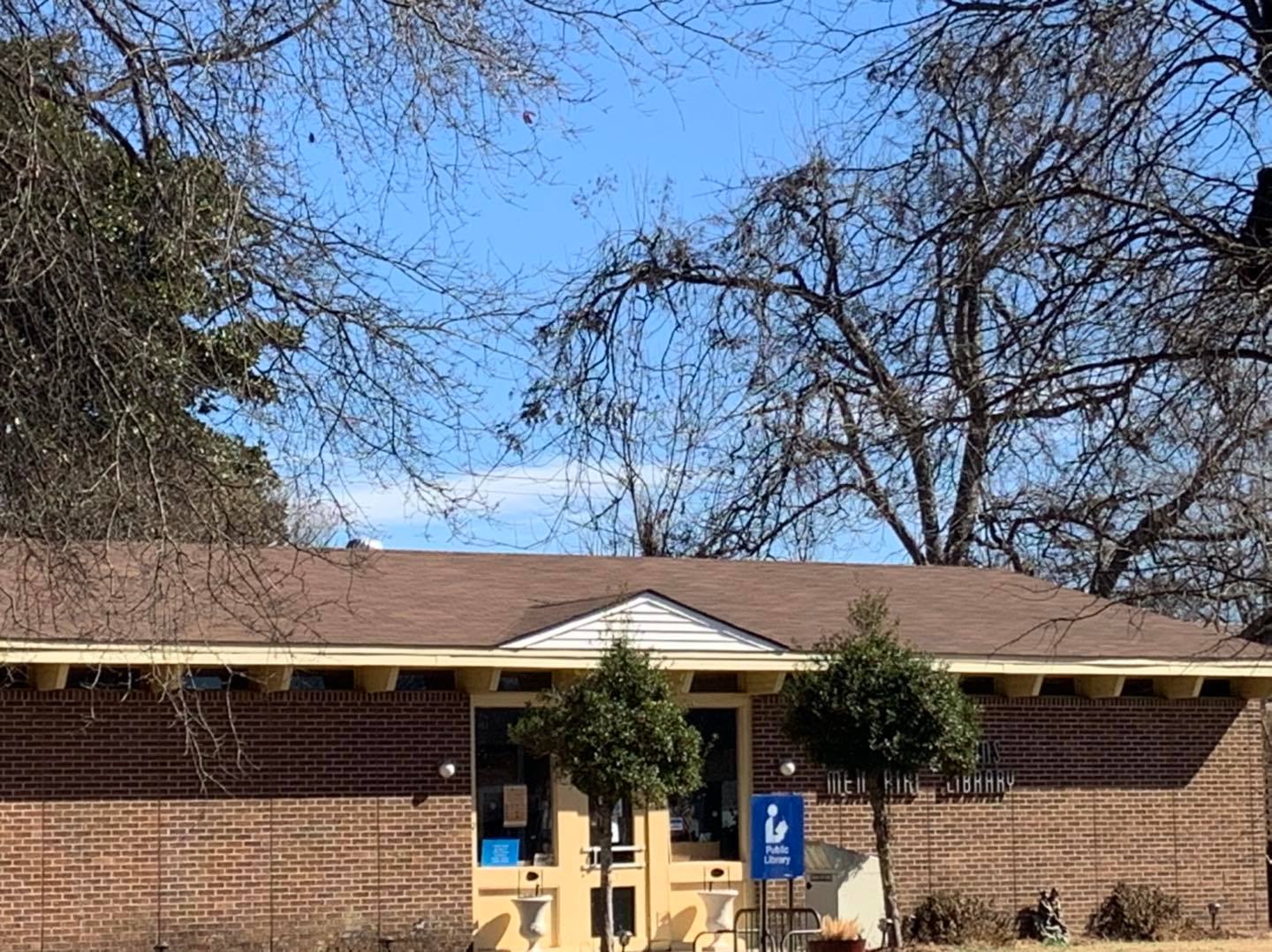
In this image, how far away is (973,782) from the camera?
→ 2309cm

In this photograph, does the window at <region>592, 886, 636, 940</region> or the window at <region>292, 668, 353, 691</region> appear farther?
the window at <region>592, 886, 636, 940</region>

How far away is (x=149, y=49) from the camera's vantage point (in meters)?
7.64

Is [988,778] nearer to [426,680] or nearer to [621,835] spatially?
[621,835]

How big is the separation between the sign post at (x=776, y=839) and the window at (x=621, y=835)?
2764mm

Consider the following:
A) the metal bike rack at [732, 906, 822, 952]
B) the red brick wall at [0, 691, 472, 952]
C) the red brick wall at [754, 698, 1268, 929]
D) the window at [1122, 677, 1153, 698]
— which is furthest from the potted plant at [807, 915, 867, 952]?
the window at [1122, 677, 1153, 698]

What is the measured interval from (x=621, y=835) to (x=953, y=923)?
153 inches

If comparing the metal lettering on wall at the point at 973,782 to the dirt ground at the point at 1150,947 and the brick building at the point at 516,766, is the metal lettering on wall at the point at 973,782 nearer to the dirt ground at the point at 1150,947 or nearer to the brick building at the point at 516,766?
the brick building at the point at 516,766

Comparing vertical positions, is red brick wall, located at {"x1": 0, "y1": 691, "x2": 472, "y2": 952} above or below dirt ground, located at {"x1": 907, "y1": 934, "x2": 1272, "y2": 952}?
above

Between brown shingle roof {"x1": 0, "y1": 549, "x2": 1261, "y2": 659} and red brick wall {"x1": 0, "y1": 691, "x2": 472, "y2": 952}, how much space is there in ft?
3.35

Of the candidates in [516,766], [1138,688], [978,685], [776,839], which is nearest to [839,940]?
[776,839]

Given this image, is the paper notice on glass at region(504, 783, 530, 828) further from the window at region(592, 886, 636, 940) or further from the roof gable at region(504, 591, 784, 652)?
the roof gable at region(504, 591, 784, 652)

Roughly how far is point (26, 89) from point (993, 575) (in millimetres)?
21573

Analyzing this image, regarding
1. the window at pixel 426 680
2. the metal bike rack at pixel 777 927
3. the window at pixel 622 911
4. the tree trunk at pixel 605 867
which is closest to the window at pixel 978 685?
the metal bike rack at pixel 777 927

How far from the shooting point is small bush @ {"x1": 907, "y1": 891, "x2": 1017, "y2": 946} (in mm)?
22266
